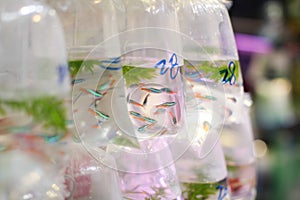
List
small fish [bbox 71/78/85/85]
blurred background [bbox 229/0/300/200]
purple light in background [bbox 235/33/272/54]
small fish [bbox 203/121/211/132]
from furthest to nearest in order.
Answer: purple light in background [bbox 235/33/272/54] < blurred background [bbox 229/0/300/200] < small fish [bbox 203/121/211/132] < small fish [bbox 71/78/85/85]

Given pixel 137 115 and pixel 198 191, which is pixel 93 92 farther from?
pixel 198 191

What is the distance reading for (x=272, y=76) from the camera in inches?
111

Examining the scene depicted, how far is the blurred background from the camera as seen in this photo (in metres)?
2.69

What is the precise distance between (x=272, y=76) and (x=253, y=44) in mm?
242

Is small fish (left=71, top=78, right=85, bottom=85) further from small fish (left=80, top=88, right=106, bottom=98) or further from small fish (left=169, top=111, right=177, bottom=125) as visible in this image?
small fish (left=169, top=111, right=177, bottom=125)

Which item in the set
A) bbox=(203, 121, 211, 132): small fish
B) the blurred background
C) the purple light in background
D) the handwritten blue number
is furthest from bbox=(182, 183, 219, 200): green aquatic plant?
the purple light in background

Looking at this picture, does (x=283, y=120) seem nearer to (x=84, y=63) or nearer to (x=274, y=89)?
(x=274, y=89)

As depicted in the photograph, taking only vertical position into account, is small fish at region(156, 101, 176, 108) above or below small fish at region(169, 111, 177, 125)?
above

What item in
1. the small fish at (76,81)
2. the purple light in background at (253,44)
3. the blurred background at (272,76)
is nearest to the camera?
the small fish at (76,81)

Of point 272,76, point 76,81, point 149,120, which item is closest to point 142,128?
point 149,120

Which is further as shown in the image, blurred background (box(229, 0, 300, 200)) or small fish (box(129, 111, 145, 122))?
blurred background (box(229, 0, 300, 200))

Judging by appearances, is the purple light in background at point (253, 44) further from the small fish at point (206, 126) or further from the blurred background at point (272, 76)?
the small fish at point (206, 126)

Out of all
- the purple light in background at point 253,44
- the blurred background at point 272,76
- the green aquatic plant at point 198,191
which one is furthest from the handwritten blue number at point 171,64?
the purple light in background at point 253,44

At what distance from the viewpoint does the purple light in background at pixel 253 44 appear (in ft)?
9.32
